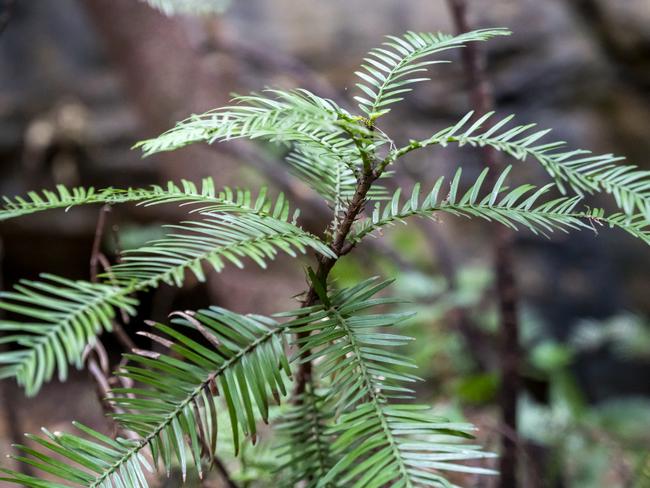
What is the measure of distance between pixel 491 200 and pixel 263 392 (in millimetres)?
271

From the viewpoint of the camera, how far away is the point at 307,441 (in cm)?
65

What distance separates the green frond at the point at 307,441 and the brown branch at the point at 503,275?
0.64 m

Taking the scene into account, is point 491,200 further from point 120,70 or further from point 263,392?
point 120,70

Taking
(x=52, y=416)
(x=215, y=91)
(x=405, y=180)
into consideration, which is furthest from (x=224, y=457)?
(x=52, y=416)

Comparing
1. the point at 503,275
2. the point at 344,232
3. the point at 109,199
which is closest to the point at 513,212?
the point at 344,232

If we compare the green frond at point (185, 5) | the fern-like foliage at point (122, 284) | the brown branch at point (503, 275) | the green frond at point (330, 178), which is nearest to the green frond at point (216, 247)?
the fern-like foliage at point (122, 284)

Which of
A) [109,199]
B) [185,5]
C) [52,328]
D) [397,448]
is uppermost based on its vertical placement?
[185,5]

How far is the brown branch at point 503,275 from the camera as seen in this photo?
3.99ft

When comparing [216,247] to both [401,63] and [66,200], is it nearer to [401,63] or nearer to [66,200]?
[66,200]

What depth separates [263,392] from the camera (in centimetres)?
51

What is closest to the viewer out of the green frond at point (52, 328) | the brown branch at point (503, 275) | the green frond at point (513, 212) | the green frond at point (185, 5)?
the green frond at point (52, 328)

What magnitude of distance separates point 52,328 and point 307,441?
31 centimetres

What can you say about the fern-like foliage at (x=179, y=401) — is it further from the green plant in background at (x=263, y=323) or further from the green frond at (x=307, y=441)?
the green frond at (x=307, y=441)

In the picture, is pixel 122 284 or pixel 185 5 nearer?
pixel 122 284
